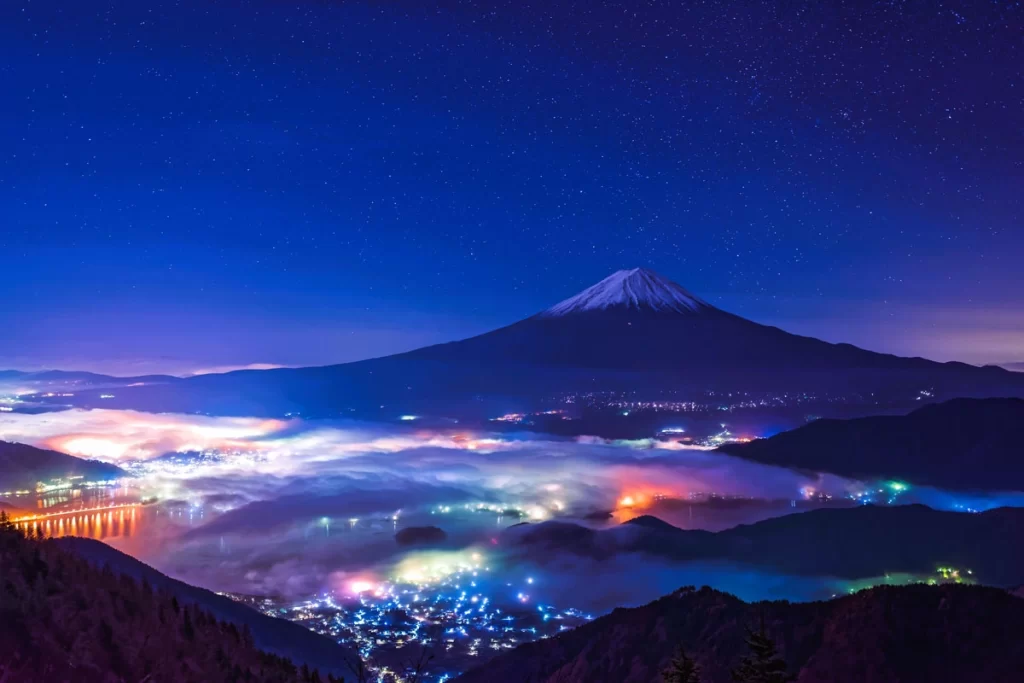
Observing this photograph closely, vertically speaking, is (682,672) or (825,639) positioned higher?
(682,672)

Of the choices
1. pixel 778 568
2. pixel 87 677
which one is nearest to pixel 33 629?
pixel 87 677

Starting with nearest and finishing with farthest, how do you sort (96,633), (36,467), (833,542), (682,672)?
1. (682,672)
2. (96,633)
3. (833,542)
4. (36,467)

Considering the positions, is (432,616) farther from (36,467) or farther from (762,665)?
(762,665)

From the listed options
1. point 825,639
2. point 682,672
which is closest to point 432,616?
point 825,639

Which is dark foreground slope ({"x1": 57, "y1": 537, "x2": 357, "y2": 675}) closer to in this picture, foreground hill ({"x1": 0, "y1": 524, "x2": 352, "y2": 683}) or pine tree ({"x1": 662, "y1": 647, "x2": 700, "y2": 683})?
foreground hill ({"x1": 0, "y1": 524, "x2": 352, "y2": 683})

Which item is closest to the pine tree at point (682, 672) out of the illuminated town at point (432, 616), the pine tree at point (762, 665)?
the pine tree at point (762, 665)

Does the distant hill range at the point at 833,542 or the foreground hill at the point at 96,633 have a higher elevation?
the foreground hill at the point at 96,633

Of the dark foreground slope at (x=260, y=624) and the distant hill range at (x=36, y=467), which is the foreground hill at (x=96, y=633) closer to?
the dark foreground slope at (x=260, y=624)
